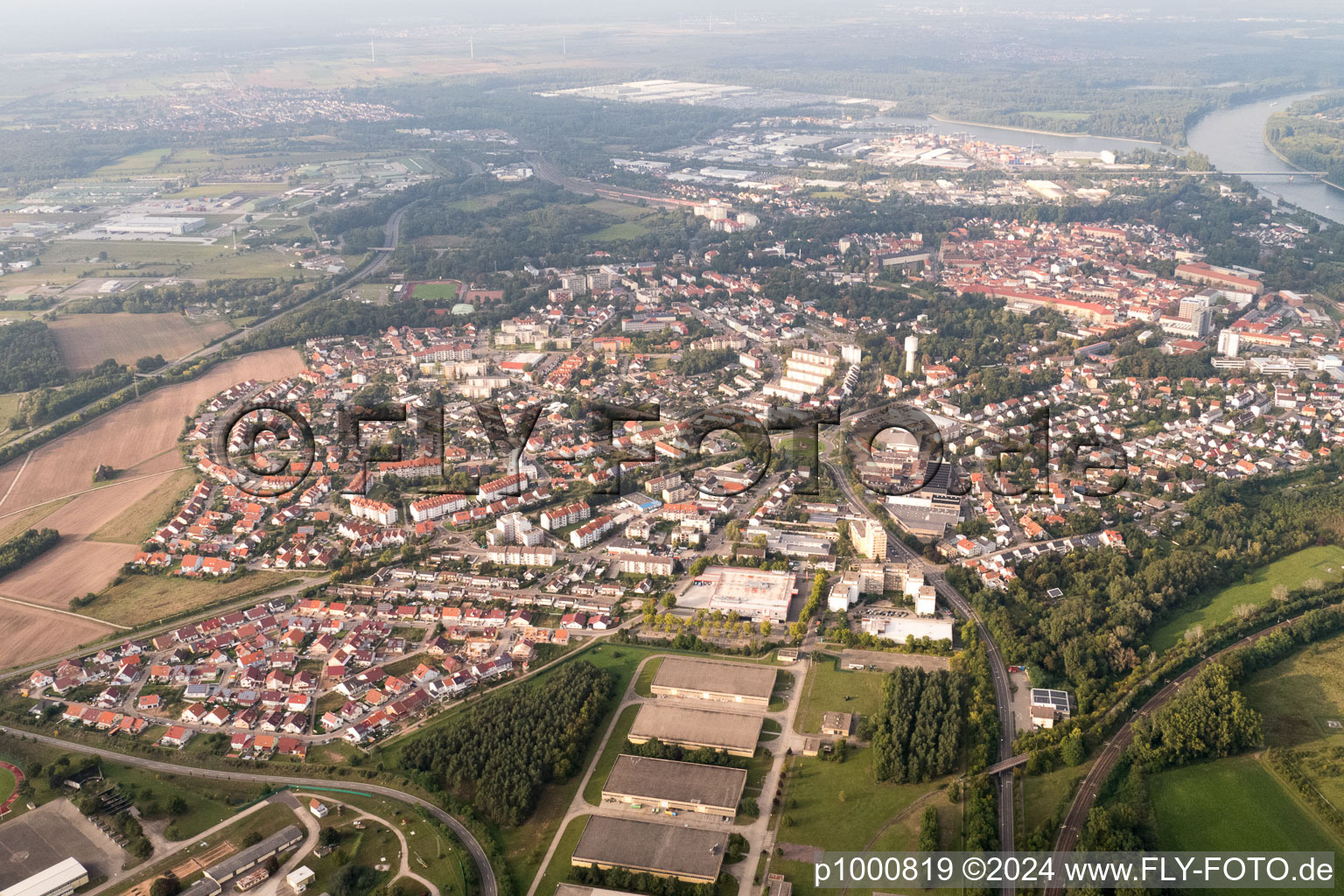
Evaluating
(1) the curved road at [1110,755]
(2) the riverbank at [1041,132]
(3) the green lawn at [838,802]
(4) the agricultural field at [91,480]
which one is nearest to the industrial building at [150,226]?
(4) the agricultural field at [91,480]

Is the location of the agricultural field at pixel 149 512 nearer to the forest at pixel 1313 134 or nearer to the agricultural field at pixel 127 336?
the agricultural field at pixel 127 336

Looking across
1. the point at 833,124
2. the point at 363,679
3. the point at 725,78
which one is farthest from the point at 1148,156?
the point at 363,679

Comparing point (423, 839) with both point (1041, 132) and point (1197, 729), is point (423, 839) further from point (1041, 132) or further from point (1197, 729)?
point (1041, 132)

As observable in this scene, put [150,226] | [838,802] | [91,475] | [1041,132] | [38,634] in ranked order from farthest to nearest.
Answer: [1041,132] → [150,226] → [91,475] → [38,634] → [838,802]

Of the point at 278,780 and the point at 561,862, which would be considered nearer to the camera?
the point at 561,862

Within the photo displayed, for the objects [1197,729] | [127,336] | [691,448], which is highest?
[127,336]

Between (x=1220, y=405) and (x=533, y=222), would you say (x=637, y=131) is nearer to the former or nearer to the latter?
(x=533, y=222)

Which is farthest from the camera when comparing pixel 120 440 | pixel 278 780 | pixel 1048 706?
pixel 120 440

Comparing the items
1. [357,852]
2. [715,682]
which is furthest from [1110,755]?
[357,852]
